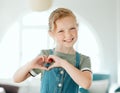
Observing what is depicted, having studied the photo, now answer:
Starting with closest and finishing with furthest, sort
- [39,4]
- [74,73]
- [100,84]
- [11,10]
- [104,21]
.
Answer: [74,73]
[39,4]
[100,84]
[104,21]
[11,10]

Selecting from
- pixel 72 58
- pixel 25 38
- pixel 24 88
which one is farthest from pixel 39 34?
pixel 72 58

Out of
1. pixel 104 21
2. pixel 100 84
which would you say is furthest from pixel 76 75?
pixel 104 21

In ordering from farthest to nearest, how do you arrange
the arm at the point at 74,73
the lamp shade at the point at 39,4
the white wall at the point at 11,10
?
the white wall at the point at 11,10, the lamp shade at the point at 39,4, the arm at the point at 74,73

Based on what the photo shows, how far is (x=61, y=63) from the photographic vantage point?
77cm

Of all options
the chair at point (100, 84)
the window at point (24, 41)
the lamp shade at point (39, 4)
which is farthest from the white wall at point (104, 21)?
the lamp shade at point (39, 4)

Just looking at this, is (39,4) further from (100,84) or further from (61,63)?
(100,84)

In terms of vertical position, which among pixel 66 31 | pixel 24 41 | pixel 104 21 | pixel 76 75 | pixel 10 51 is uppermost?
pixel 66 31

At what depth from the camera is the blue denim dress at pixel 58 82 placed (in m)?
0.82

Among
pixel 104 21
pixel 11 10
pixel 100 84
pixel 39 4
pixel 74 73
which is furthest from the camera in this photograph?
pixel 11 10

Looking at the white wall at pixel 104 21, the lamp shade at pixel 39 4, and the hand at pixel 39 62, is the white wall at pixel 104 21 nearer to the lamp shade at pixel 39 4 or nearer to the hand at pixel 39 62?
the lamp shade at pixel 39 4

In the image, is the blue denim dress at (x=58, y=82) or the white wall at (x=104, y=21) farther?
the white wall at (x=104, y=21)

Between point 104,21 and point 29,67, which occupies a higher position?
point 29,67

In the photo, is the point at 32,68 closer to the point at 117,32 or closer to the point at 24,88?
the point at 24,88

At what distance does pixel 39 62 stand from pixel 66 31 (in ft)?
0.40
